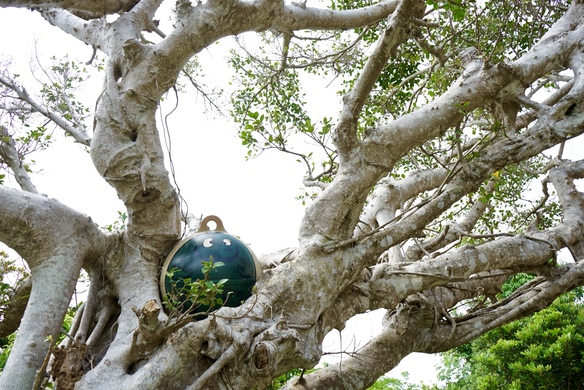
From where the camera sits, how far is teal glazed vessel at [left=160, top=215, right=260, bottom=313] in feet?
10.2

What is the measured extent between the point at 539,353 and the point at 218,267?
451cm

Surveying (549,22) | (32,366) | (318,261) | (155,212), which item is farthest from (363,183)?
(549,22)

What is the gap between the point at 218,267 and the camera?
309 centimetres

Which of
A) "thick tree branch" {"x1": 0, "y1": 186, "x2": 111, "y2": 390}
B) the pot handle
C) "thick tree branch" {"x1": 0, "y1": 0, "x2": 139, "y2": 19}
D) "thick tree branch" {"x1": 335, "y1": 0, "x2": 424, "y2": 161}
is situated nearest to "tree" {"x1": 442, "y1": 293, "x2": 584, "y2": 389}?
"thick tree branch" {"x1": 335, "y1": 0, "x2": 424, "y2": 161}

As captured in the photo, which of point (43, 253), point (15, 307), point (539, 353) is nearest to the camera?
point (43, 253)

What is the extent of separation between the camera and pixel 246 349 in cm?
278

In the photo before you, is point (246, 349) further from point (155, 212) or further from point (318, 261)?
point (155, 212)

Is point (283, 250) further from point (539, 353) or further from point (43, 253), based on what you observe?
point (539, 353)

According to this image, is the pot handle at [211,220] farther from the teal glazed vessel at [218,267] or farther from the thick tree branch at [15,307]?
the thick tree branch at [15,307]

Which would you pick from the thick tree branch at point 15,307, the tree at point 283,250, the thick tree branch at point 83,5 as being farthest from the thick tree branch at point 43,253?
the thick tree branch at point 83,5

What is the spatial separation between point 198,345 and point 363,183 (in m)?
1.59

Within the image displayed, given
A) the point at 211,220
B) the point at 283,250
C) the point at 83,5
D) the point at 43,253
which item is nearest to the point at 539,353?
the point at 283,250

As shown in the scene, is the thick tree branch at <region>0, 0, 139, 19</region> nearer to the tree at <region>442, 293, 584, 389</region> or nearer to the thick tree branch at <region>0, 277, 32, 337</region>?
the thick tree branch at <region>0, 277, 32, 337</region>

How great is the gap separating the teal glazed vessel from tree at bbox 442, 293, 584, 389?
3.95 m
